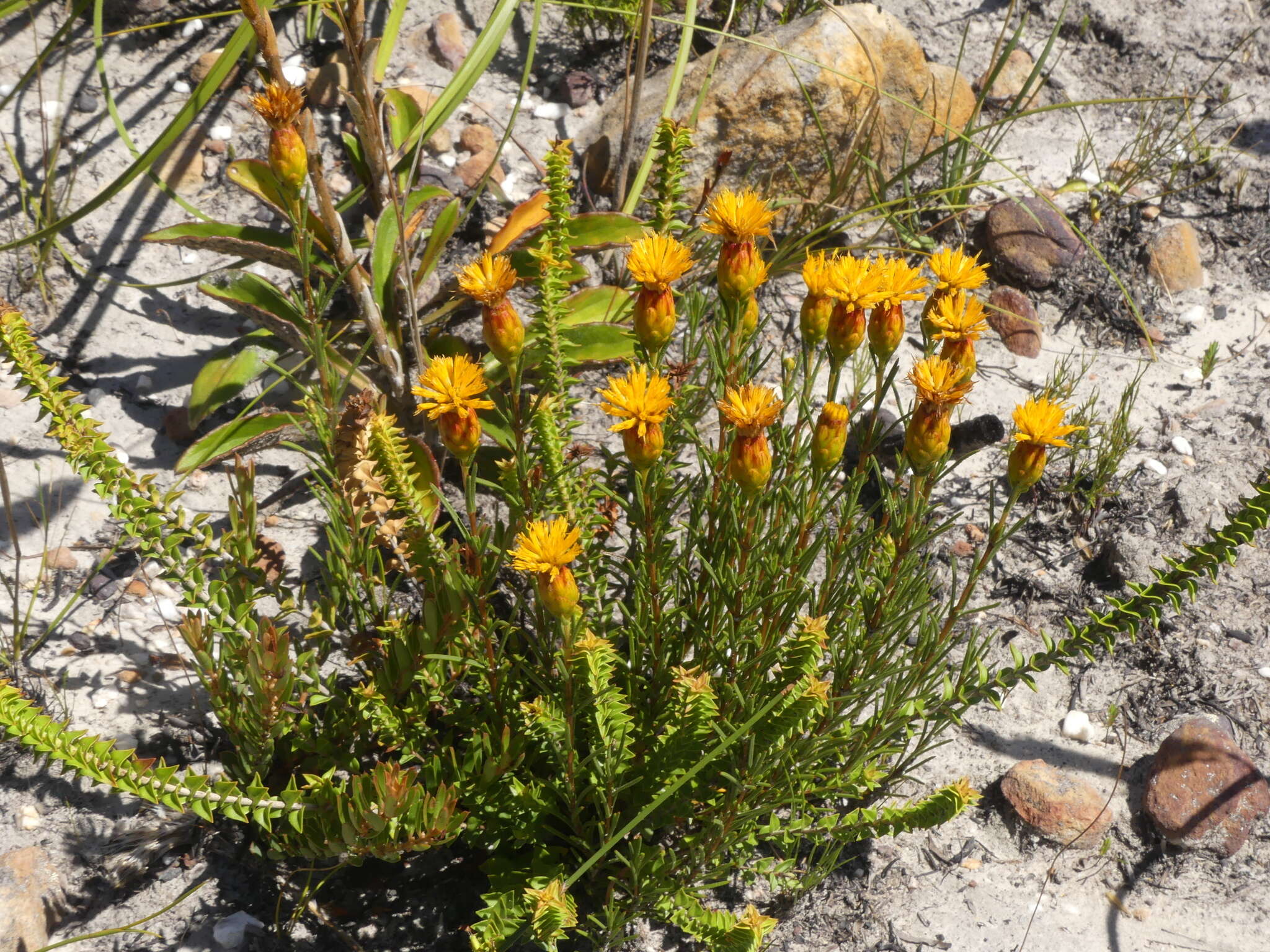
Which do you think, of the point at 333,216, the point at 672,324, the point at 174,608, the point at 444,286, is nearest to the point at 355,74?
the point at 333,216

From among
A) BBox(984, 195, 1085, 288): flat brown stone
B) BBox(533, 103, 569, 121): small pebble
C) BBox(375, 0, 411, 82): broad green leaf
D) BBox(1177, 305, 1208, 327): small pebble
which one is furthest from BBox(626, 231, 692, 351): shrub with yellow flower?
BBox(1177, 305, 1208, 327): small pebble

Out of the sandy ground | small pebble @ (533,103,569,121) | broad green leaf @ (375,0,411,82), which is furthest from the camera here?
small pebble @ (533,103,569,121)

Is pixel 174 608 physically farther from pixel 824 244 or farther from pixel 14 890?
pixel 824 244

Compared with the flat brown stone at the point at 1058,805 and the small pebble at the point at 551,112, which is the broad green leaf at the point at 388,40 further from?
the flat brown stone at the point at 1058,805

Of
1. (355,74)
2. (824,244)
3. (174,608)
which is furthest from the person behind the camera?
(824,244)

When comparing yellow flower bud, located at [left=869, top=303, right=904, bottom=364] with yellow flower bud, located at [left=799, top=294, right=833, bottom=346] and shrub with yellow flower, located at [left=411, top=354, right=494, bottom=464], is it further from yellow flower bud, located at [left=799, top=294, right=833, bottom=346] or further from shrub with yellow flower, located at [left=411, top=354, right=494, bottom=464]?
shrub with yellow flower, located at [left=411, top=354, right=494, bottom=464]

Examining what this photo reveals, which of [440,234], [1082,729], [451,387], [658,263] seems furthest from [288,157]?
[1082,729]
